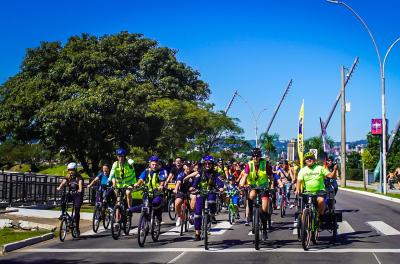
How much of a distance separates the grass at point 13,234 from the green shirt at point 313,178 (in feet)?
21.6

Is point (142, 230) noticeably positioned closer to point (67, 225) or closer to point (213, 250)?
point (213, 250)

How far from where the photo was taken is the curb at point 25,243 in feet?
38.4

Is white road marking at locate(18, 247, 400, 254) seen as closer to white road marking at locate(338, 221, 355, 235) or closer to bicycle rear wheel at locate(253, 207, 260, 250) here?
bicycle rear wheel at locate(253, 207, 260, 250)

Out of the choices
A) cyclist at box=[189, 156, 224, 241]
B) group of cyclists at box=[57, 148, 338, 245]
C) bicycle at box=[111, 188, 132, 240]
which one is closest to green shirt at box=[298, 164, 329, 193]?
group of cyclists at box=[57, 148, 338, 245]

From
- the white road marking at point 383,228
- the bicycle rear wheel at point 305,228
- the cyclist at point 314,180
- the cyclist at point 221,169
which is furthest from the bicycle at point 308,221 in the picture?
the cyclist at point 221,169

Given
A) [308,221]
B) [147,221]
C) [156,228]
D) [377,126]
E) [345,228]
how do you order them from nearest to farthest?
[308,221], [147,221], [156,228], [345,228], [377,126]

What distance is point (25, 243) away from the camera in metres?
12.7

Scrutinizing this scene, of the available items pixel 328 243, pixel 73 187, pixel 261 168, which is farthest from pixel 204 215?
pixel 73 187

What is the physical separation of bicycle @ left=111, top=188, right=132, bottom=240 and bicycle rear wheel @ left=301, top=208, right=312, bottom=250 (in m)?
4.55

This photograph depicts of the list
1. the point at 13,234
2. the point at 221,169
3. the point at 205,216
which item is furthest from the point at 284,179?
the point at 13,234

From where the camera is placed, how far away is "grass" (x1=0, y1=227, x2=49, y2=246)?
13069 millimetres

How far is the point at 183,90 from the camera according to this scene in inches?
1781

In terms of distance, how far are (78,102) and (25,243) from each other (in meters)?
15.3

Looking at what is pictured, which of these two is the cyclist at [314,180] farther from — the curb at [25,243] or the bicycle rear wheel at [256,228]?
the curb at [25,243]
